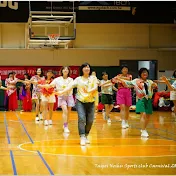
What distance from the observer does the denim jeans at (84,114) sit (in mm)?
→ 9609

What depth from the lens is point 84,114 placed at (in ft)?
31.7

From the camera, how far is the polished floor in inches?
266

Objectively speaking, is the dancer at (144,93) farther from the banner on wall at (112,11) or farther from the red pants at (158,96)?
the red pants at (158,96)

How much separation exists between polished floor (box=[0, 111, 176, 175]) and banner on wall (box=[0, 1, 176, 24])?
10518 mm

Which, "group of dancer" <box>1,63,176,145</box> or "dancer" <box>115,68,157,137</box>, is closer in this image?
"group of dancer" <box>1,63,176,145</box>

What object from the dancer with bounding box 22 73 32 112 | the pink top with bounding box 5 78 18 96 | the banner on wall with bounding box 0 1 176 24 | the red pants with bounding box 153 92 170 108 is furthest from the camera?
the dancer with bounding box 22 73 32 112

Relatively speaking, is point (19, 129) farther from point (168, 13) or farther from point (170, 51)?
point (170, 51)

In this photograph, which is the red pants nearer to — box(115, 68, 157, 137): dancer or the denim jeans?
box(115, 68, 157, 137): dancer

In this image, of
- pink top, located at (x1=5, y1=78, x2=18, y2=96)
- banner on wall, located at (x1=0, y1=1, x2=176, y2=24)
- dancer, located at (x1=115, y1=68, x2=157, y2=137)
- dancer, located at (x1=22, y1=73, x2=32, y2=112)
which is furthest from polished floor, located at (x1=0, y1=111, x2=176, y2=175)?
dancer, located at (x1=22, y1=73, x2=32, y2=112)

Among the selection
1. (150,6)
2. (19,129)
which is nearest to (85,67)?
(19,129)

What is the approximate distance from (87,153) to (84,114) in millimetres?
1337

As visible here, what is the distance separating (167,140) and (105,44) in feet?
53.8

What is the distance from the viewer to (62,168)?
685 cm

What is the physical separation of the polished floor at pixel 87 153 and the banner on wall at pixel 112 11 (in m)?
10.5
